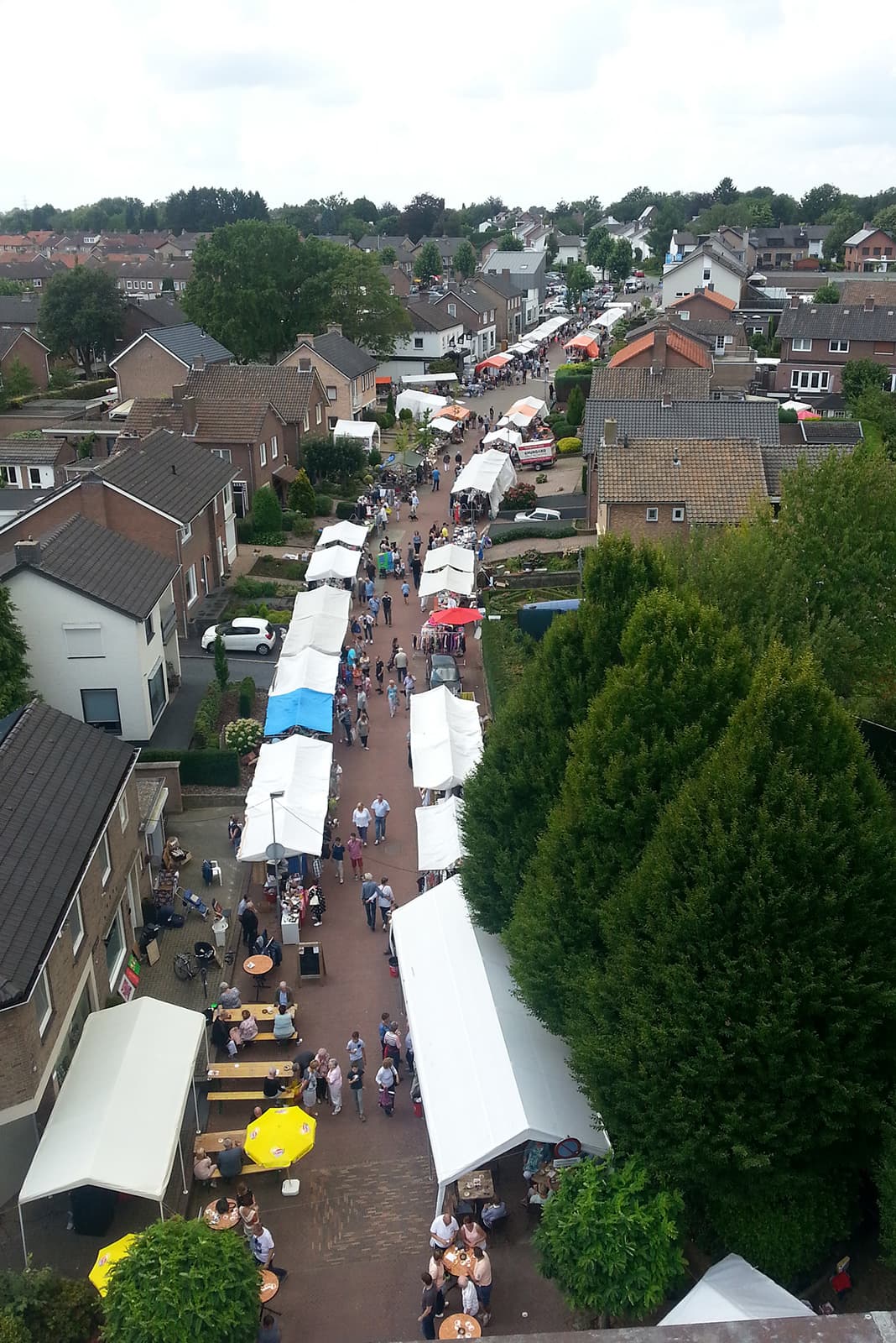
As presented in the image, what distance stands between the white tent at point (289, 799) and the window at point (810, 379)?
177 ft

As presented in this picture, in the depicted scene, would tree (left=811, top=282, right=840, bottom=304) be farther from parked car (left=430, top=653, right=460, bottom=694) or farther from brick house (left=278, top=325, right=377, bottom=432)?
parked car (left=430, top=653, right=460, bottom=694)

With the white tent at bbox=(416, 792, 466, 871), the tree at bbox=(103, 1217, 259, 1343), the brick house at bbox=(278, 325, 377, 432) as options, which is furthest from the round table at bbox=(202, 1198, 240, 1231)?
the brick house at bbox=(278, 325, 377, 432)

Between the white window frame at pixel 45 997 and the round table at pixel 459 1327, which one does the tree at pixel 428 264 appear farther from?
the round table at pixel 459 1327

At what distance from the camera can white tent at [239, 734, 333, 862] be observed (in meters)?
24.4

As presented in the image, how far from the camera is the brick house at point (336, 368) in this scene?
66.1m

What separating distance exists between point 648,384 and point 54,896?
44.5 meters

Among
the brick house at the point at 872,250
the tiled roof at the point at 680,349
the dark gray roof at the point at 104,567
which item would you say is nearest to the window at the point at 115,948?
the dark gray roof at the point at 104,567

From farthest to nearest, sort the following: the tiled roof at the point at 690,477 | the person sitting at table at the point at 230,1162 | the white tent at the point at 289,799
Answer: the tiled roof at the point at 690,477, the white tent at the point at 289,799, the person sitting at table at the point at 230,1162

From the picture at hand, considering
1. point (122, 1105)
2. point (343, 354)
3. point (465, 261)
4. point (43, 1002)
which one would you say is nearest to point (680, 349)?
point (343, 354)

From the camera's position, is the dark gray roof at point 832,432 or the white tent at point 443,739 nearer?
the white tent at point 443,739

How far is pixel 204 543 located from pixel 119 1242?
30.0 m

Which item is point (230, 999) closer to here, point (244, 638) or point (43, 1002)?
point (43, 1002)

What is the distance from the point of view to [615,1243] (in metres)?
13.8

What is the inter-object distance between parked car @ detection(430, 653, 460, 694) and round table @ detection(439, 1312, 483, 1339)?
2063 cm
